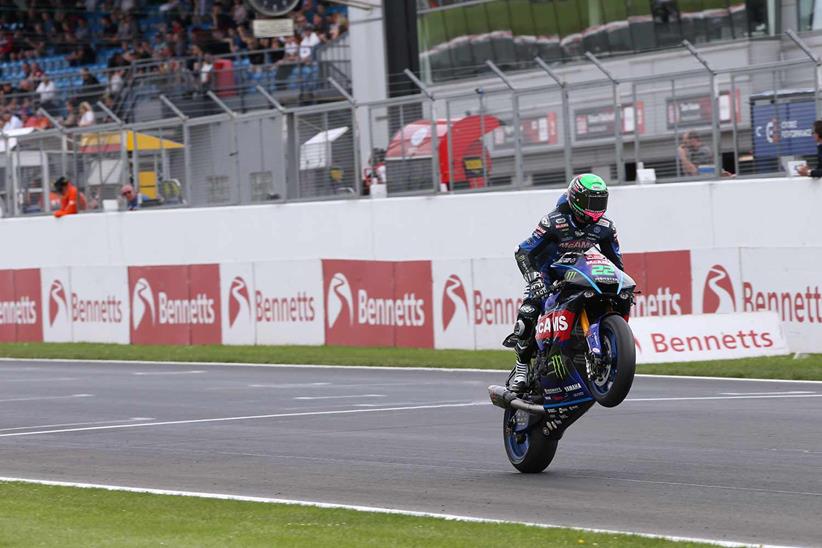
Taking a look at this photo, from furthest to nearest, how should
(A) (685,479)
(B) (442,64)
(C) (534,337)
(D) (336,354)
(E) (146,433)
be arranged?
(B) (442,64), (D) (336,354), (E) (146,433), (C) (534,337), (A) (685,479)

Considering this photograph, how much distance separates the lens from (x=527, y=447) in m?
10.1

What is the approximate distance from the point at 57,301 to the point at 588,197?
20414 mm

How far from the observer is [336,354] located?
22875mm

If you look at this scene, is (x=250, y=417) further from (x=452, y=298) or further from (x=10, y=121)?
(x=10, y=121)

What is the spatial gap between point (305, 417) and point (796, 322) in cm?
797

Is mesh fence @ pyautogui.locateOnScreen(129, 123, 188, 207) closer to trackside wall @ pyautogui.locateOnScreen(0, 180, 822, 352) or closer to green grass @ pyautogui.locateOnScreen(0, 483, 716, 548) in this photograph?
trackside wall @ pyautogui.locateOnScreen(0, 180, 822, 352)

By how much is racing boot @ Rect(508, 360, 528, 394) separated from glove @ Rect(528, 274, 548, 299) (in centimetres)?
50

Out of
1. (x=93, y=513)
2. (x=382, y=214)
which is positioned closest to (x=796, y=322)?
(x=382, y=214)

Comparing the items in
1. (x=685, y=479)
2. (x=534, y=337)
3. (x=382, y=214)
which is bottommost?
(x=685, y=479)

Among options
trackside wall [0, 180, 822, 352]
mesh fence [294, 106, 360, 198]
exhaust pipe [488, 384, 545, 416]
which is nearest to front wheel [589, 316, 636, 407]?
exhaust pipe [488, 384, 545, 416]

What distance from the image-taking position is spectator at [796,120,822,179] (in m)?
19.7

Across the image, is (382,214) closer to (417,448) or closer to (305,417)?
(305,417)

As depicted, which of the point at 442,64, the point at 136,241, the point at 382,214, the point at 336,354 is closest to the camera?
the point at 336,354

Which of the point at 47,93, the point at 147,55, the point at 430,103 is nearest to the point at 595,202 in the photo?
the point at 430,103
